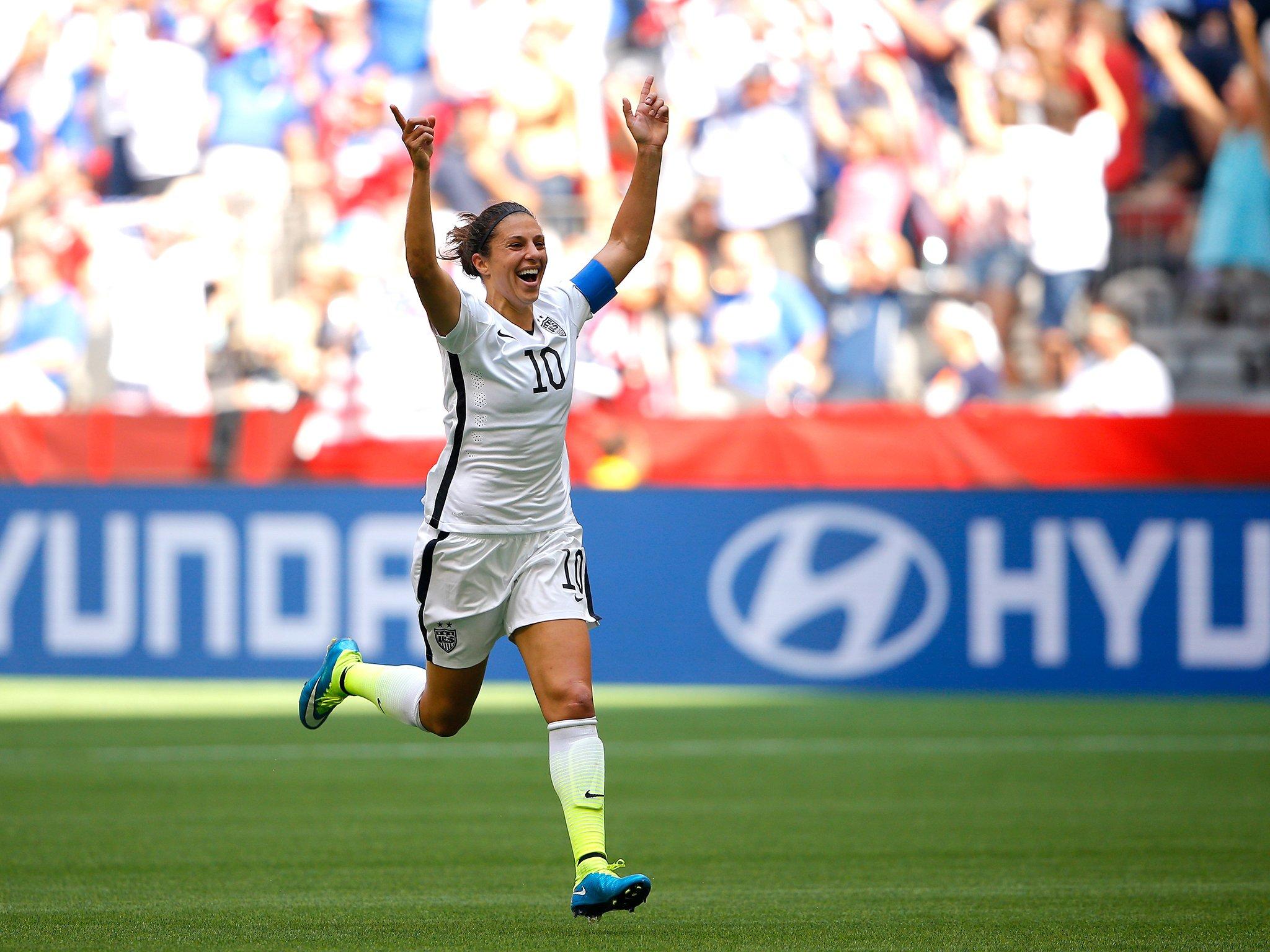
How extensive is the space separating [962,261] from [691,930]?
9.11 metres

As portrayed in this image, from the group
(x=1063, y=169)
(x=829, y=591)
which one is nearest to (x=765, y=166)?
(x=1063, y=169)

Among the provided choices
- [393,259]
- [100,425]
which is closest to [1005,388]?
[393,259]

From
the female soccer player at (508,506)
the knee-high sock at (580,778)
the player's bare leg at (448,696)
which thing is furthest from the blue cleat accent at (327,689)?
the knee-high sock at (580,778)

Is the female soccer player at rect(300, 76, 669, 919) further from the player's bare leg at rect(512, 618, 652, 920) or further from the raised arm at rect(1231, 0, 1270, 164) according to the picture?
the raised arm at rect(1231, 0, 1270, 164)

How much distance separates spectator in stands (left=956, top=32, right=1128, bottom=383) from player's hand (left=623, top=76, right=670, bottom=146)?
753 centimetres

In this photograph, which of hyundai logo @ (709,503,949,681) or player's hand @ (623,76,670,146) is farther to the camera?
hyundai logo @ (709,503,949,681)

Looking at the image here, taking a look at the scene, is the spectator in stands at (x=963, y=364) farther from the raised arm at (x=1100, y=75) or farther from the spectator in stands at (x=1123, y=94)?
the raised arm at (x=1100, y=75)

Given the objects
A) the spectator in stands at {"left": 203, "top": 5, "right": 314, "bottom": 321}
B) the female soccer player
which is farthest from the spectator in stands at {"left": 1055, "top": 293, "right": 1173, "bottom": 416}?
the female soccer player

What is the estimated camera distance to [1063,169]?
13.3 m

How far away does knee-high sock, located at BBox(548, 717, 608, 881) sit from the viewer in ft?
16.1

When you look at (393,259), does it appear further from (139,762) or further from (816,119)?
(139,762)

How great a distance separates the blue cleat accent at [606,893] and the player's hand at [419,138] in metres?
1.99

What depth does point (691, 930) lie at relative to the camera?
4.77m

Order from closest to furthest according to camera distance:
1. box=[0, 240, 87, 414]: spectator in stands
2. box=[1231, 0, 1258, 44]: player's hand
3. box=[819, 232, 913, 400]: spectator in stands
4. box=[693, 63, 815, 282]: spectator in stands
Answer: box=[819, 232, 913, 400]: spectator in stands
box=[1231, 0, 1258, 44]: player's hand
box=[693, 63, 815, 282]: spectator in stands
box=[0, 240, 87, 414]: spectator in stands
